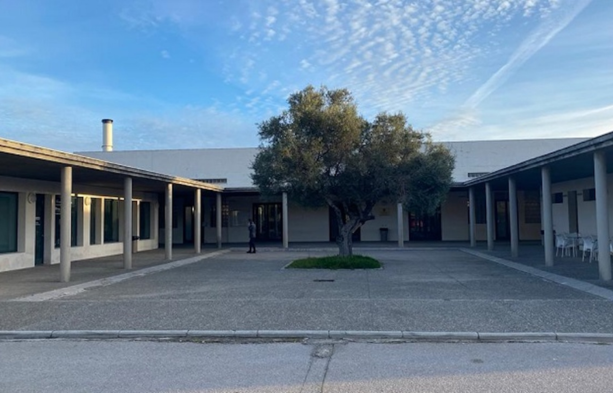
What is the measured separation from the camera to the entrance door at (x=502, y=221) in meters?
29.7

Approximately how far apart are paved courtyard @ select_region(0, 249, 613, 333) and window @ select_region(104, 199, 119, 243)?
8603 millimetres

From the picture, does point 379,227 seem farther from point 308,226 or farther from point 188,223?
point 188,223

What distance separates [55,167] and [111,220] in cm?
930

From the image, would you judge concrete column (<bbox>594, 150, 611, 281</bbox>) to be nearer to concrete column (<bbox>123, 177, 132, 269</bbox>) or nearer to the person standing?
concrete column (<bbox>123, 177, 132, 269</bbox>)

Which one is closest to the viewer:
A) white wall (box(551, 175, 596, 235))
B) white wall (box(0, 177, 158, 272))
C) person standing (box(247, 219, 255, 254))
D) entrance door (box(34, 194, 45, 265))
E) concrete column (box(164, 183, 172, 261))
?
white wall (box(0, 177, 158, 272))

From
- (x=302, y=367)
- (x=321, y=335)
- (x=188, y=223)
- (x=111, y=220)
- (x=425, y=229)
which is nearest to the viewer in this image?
(x=302, y=367)

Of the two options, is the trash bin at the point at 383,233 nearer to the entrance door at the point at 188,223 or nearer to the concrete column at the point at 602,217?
the entrance door at the point at 188,223

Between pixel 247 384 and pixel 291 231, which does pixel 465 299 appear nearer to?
pixel 247 384

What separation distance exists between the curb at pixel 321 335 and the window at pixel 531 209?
23562 mm

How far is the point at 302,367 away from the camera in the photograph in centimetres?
605

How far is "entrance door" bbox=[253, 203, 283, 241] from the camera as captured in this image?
30750 mm

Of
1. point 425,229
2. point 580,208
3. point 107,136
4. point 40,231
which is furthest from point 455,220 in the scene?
point 107,136

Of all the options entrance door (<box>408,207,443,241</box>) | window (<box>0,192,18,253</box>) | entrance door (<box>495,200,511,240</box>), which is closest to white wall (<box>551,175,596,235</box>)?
entrance door (<box>495,200,511,240</box>)

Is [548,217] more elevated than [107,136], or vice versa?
[107,136]
